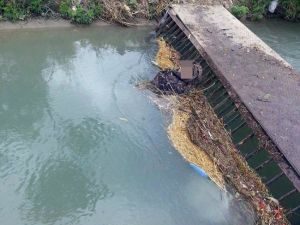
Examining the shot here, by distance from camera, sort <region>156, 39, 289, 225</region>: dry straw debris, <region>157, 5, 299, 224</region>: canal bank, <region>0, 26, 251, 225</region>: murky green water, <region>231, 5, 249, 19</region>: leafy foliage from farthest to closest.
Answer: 1. <region>231, 5, 249, 19</region>: leafy foliage
2. <region>157, 5, 299, 224</region>: canal bank
3. <region>156, 39, 289, 225</region>: dry straw debris
4. <region>0, 26, 251, 225</region>: murky green water

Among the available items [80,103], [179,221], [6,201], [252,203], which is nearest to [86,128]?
[80,103]

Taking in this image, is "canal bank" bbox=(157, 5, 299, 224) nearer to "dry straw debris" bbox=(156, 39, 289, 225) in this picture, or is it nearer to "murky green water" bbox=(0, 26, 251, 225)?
"dry straw debris" bbox=(156, 39, 289, 225)

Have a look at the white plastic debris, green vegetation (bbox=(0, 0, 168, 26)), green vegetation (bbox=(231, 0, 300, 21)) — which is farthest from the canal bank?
the white plastic debris

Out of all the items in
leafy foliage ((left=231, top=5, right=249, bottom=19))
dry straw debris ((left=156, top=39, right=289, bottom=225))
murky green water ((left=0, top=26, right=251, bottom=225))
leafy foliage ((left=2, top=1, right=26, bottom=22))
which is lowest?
murky green water ((left=0, top=26, right=251, bottom=225))

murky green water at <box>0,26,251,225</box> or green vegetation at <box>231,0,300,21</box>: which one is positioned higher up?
green vegetation at <box>231,0,300,21</box>

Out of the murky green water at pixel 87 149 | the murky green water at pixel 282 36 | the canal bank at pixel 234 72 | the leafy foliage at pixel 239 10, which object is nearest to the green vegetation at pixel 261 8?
the leafy foliage at pixel 239 10

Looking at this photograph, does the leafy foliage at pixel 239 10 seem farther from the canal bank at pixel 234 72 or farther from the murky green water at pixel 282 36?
the canal bank at pixel 234 72

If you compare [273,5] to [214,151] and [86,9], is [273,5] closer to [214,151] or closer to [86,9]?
[86,9]

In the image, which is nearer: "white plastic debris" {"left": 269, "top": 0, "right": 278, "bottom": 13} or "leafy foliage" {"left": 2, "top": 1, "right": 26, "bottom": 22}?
"leafy foliage" {"left": 2, "top": 1, "right": 26, "bottom": 22}
